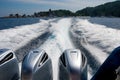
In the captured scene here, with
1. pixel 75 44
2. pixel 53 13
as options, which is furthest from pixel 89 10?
pixel 75 44

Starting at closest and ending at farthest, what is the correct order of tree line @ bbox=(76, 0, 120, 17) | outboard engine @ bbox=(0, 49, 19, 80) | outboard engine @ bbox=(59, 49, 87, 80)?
1. outboard engine @ bbox=(59, 49, 87, 80)
2. outboard engine @ bbox=(0, 49, 19, 80)
3. tree line @ bbox=(76, 0, 120, 17)

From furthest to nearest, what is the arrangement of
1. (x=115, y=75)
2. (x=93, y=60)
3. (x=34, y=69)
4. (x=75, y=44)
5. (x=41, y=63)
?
(x=75, y=44) → (x=93, y=60) → (x=41, y=63) → (x=34, y=69) → (x=115, y=75)

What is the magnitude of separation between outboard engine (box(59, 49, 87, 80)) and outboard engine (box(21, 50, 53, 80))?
0.79ft

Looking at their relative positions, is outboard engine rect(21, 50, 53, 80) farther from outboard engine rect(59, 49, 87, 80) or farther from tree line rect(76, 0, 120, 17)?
tree line rect(76, 0, 120, 17)

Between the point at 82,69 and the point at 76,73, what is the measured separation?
152 mm

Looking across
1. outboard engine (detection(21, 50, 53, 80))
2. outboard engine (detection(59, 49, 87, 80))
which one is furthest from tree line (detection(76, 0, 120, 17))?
outboard engine (detection(59, 49, 87, 80))

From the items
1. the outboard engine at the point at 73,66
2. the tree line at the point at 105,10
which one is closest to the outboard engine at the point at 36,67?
the outboard engine at the point at 73,66

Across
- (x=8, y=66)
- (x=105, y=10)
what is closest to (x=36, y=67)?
(x=8, y=66)

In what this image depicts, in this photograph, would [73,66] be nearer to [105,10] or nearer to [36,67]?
[36,67]

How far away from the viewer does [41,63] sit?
159 inches

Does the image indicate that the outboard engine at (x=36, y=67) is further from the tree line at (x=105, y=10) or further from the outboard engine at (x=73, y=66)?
the tree line at (x=105, y=10)

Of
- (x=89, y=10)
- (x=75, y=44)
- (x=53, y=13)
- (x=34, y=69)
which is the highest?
(x=34, y=69)

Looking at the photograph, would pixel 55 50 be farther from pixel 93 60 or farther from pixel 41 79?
pixel 41 79

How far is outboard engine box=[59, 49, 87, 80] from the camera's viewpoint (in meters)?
3.55
